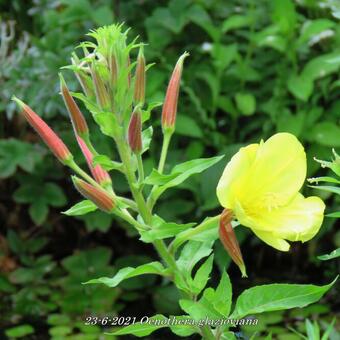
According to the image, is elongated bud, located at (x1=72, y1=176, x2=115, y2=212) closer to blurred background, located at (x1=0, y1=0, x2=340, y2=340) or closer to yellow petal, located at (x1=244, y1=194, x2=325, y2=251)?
yellow petal, located at (x1=244, y1=194, x2=325, y2=251)

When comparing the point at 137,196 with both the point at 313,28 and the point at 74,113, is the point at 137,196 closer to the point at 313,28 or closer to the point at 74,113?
the point at 74,113

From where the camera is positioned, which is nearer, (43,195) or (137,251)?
(43,195)

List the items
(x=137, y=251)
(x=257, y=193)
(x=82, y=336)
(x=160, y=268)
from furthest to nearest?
(x=137, y=251) < (x=82, y=336) < (x=160, y=268) < (x=257, y=193)

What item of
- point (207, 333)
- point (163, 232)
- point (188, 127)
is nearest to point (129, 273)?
point (163, 232)

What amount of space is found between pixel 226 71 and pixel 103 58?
163 centimetres

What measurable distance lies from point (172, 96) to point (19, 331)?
5.23ft

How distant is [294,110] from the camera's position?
2.75 m

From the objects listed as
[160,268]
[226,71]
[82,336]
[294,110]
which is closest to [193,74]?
[226,71]

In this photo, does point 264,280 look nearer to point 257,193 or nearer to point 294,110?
point 294,110

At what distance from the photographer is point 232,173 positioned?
102 cm

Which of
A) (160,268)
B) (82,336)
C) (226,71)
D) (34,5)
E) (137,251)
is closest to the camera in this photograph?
(160,268)

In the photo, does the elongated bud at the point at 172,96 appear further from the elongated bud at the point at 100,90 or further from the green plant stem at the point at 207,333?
the green plant stem at the point at 207,333

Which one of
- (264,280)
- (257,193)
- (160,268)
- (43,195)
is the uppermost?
(257,193)

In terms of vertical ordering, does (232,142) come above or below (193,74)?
below
